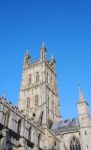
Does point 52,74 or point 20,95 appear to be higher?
point 52,74

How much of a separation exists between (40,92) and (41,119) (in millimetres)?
7571

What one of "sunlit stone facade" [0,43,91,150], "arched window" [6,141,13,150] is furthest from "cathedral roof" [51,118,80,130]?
"arched window" [6,141,13,150]

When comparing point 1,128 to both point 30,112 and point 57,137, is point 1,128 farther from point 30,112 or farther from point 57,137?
point 30,112

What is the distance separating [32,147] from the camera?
40.0 m

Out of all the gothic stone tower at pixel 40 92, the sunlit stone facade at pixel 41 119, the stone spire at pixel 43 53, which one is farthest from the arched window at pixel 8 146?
the stone spire at pixel 43 53

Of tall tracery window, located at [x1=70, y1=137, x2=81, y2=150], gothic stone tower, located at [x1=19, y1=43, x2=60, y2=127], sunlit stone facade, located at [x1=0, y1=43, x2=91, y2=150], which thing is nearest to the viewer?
sunlit stone facade, located at [x1=0, y1=43, x2=91, y2=150]

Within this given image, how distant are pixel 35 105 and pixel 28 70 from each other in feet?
40.0

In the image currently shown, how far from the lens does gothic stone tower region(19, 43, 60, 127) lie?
55.2m

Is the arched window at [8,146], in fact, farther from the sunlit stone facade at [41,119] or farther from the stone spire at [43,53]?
the stone spire at [43,53]

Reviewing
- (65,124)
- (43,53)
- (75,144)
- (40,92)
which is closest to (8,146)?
(75,144)

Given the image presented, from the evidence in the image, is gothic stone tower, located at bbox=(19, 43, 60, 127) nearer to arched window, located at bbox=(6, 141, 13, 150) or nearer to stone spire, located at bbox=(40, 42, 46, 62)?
stone spire, located at bbox=(40, 42, 46, 62)

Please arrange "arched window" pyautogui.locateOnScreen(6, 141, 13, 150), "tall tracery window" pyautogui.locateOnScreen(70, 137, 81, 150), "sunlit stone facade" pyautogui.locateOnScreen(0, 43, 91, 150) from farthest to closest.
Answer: "tall tracery window" pyautogui.locateOnScreen(70, 137, 81, 150) → "sunlit stone facade" pyautogui.locateOnScreen(0, 43, 91, 150) → "arched window" pyautogui.locateOnScreen(6, 141, 13, 150)

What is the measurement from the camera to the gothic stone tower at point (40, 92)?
5516cm

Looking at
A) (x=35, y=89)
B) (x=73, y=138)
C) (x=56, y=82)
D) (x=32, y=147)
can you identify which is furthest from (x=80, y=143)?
(x=56, y=82)
